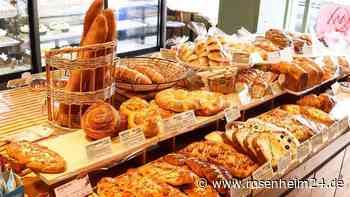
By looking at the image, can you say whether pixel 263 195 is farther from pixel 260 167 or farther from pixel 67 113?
pixel 67 113

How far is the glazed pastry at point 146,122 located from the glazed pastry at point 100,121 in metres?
0.06

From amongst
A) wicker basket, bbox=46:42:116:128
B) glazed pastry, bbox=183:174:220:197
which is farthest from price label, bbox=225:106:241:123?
wicker basket, bbox=46:42:116:128

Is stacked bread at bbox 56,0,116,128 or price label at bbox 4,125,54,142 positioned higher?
stacked bread at bbox 56,0,116,128

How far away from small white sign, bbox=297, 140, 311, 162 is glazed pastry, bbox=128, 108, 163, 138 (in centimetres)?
58

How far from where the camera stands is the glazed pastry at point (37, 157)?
1.01 m

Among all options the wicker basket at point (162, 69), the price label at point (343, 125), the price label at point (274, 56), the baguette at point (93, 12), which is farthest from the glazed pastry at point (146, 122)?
the price label at point (343, 125)

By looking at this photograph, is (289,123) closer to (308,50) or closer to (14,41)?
(308,50)

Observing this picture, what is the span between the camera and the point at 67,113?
1.26m

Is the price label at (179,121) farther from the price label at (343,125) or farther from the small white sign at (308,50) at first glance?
the small white sign at (308,50)

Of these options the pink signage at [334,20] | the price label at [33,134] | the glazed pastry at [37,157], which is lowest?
the price label at [33,134]

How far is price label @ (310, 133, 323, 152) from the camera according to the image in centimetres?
155

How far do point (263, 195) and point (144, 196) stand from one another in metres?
0.46

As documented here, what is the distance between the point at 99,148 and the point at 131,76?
39 centimetres

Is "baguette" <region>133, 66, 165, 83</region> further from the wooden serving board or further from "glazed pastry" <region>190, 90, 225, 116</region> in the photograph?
the wooden serving board
